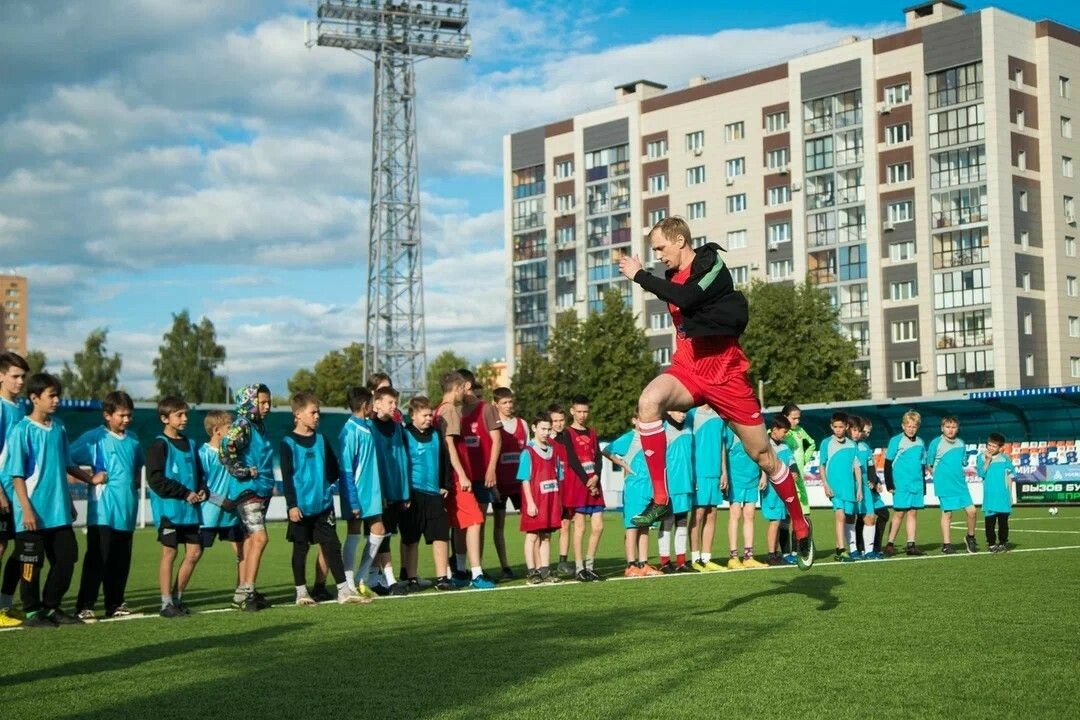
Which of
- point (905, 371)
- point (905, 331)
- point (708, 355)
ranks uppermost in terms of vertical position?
point (905, 331)

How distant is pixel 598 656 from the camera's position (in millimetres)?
7918

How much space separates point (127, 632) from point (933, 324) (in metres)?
73.7

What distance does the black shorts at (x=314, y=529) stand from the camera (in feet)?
41.4

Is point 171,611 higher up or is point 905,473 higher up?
point 905,473

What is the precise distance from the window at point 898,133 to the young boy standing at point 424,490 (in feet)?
229

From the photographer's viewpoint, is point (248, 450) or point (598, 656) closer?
point (598, 656)

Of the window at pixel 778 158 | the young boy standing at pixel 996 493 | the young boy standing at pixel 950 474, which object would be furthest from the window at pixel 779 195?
the young boy standing at pixel 950 474

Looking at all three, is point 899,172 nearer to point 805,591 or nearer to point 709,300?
point 805,591

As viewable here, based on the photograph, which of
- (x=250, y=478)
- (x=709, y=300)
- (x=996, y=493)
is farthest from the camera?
(x=996, y=493)

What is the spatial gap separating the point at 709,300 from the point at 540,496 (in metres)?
5.97

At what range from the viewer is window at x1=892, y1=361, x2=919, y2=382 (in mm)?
80000

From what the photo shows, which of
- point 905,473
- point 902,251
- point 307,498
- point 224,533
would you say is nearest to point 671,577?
point 307,498

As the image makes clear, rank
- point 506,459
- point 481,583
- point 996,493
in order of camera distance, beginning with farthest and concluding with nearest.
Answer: point 996,493 → point 506,459 → point 481,583

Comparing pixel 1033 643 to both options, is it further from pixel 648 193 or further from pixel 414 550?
pixel 648 193
